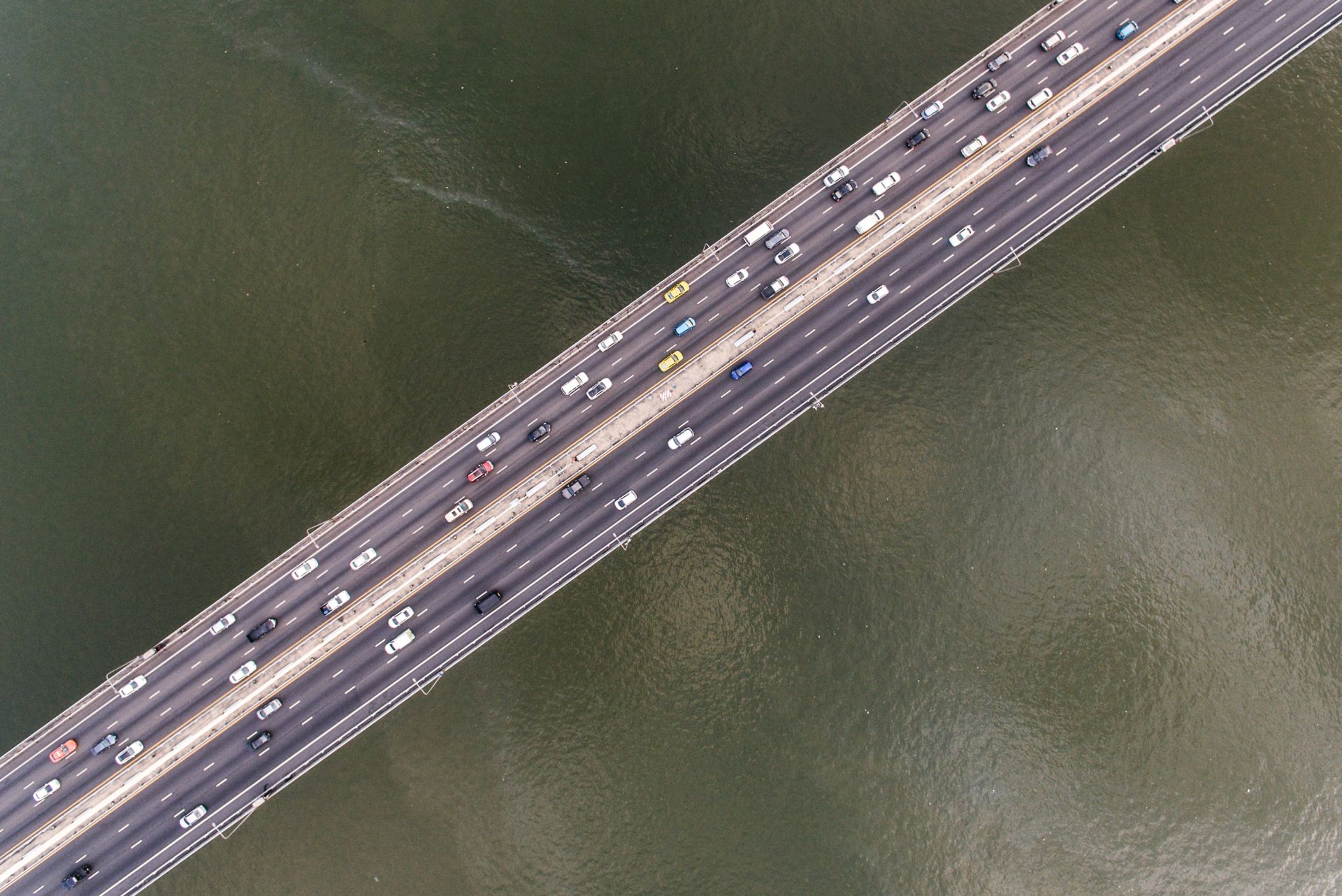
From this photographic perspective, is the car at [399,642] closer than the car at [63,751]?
No

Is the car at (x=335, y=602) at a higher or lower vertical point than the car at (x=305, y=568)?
lower

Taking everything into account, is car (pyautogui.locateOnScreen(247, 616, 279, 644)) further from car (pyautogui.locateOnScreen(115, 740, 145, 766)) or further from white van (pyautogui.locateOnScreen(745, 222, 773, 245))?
white van (pyautogui.locateOnScreen(745, 222, 773, 245))

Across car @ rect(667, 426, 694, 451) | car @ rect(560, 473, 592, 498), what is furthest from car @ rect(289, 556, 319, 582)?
car @ rect(667, 426, 694, 451)

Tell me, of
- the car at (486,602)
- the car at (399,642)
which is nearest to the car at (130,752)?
the car at (399,642)

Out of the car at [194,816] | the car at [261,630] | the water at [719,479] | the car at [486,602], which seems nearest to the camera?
the car at [194,816]

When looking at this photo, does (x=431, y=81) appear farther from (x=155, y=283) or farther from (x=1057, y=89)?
(x=1057, y=89)

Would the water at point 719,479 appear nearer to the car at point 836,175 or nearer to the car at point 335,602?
the car at point 836,175

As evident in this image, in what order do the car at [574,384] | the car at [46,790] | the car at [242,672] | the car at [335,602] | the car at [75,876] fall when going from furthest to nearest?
the car at [574,384]
the car at [335,602]
the car at [242,672]
the car at [46,790]
the car at [75,876]
